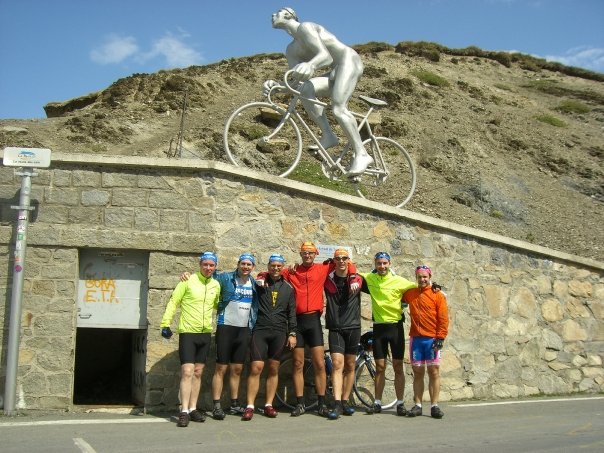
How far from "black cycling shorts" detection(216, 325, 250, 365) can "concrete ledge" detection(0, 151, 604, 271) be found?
7.03 ft

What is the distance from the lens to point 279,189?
8.54 m

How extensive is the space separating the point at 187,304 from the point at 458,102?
29.5m

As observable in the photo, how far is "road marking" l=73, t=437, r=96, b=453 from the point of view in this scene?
5.29 m

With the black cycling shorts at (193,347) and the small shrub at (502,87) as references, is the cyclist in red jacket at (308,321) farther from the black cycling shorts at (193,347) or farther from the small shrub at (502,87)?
the small shrub at (502,87)

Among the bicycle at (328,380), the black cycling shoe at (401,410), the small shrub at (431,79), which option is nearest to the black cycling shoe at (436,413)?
the black cycling shoe at (401,410)

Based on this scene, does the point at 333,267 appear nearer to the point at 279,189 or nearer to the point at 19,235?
the point at 279,189

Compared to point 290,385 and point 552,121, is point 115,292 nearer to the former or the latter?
point 290,385

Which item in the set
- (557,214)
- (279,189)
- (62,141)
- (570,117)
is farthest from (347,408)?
(570,117)

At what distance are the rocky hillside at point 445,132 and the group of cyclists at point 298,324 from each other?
39.1 feet

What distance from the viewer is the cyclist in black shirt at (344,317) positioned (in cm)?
729

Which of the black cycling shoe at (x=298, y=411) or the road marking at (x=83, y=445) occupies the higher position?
the black cycling shoe at (x=298, y=411)

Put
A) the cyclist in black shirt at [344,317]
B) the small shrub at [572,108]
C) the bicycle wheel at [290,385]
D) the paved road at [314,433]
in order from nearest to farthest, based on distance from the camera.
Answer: the paved road at [314,433] < the cyclist in black shirt at [344,317] < the bicycle wheel at [290,385] < the small shrub at [572,108]

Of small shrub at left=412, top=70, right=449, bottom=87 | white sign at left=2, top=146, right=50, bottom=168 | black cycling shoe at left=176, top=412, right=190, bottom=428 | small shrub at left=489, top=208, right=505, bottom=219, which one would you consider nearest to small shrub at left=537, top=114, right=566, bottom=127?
small shrub at left=412, top=70, right=449, bottom=87

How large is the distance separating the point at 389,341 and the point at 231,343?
1806 millimetres
